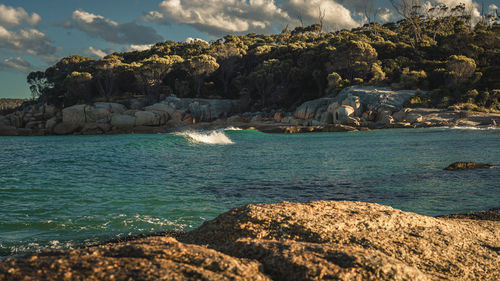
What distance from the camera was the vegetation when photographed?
2032 inches

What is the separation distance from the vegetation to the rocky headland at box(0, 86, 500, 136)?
373cm

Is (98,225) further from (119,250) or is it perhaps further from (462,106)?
(462,106)

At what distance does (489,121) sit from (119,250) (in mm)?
47923

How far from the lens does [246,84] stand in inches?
2756

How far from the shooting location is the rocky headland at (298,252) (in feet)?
7.07

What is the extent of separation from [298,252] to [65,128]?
57844 millimetres

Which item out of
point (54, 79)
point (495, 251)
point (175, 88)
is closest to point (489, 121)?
point (495, 251)

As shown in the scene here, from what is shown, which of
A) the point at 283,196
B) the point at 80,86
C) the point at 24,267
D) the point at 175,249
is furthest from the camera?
the point at 80,86

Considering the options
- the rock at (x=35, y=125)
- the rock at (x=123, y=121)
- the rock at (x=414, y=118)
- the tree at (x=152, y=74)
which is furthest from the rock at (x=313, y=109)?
the rock at (x=35, y=125)

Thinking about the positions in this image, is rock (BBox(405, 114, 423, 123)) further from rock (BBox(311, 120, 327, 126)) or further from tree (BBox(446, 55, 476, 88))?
tree (BBox(446, 55, 476, 88))

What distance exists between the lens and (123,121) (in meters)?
54.1

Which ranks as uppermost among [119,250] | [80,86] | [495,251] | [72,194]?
[80,86]

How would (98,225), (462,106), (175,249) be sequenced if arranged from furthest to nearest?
(462,106)
(98,225)
(175,249)

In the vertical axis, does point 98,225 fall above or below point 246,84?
below
